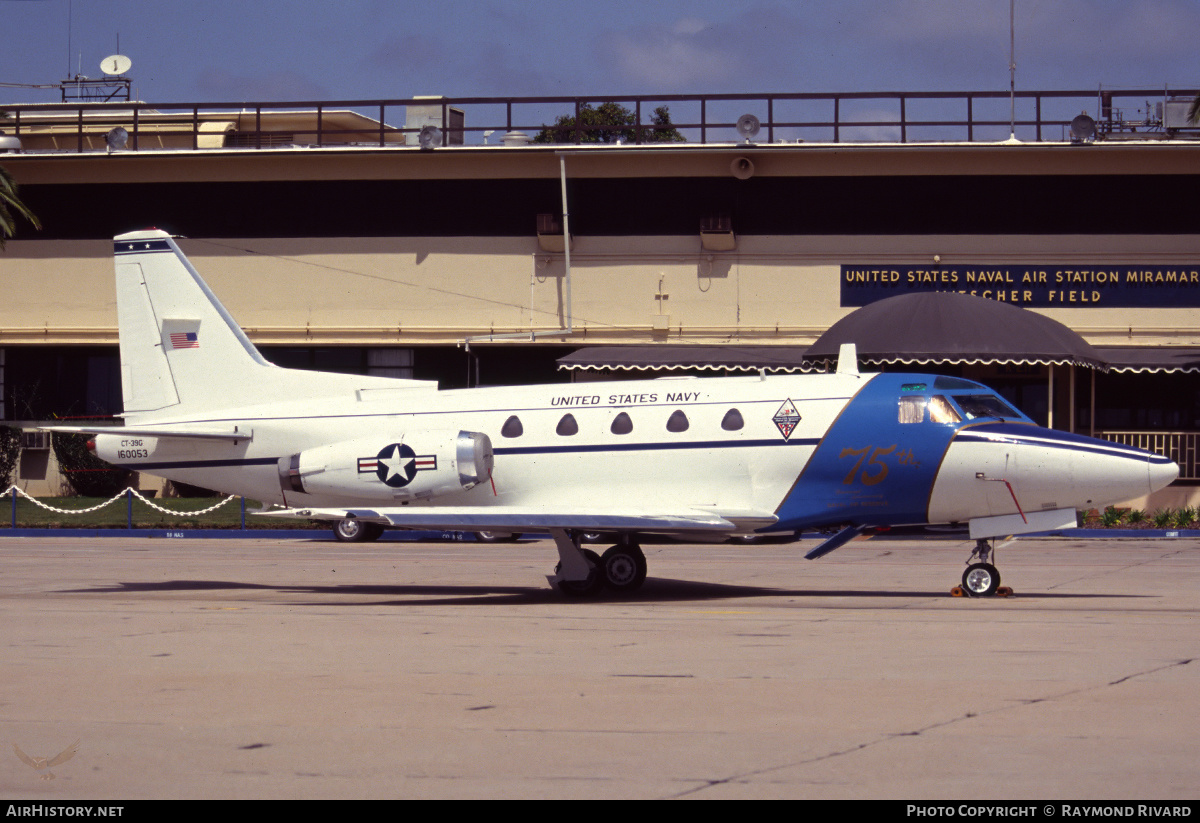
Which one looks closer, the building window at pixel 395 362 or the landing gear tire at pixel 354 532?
the landing gear tire at pixel 354 532

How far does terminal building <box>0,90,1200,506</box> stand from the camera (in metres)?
40.1

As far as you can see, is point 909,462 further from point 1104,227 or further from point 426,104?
point 426,104

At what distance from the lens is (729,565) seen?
23672 mm

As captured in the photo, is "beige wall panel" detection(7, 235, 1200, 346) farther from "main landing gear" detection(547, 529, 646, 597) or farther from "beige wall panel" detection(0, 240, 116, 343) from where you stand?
"main landing gear" detection(547, 529, 646, 597)

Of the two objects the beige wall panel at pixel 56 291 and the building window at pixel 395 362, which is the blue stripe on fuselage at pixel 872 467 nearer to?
the building window at pixel 395 362

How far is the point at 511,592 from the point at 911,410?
6.23 meters

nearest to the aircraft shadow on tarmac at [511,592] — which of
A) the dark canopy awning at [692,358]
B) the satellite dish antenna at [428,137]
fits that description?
the dark canopy awning at [692,358]

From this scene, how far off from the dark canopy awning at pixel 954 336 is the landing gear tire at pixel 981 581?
1654 centimetres

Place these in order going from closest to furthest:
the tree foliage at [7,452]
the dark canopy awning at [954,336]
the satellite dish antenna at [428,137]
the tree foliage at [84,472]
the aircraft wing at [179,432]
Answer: the aircraft wing at [179,432]
the dark canopy awning at [954,336]
the satellite dish antenna at [428,137]
the tree foliage at [84,472]
the tree foliage at [7,452]

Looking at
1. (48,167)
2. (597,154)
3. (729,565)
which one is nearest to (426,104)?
(597,154)

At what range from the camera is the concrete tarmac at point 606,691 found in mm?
7574

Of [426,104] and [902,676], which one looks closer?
[902,676]

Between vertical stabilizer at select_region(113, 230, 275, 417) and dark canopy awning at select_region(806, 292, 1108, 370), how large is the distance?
59.3ft
